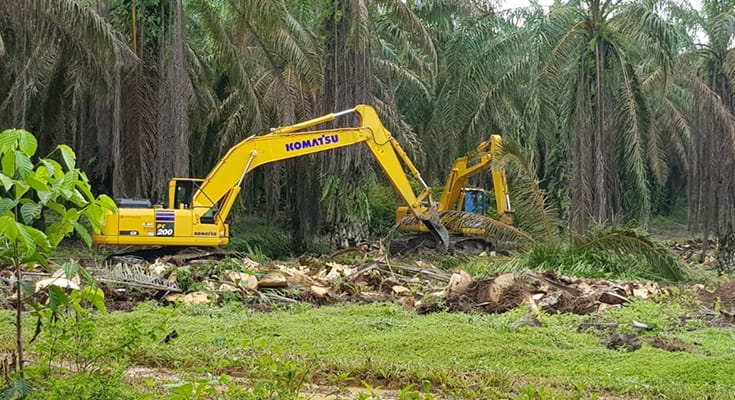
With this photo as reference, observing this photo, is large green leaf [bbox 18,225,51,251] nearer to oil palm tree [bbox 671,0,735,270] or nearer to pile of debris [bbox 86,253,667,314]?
pile of debris [bbox 86,253,667,314]

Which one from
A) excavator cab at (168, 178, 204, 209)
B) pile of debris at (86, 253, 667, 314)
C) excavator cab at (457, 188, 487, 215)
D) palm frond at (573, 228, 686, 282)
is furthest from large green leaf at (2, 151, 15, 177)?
excavator cab at (457, 188, 487, 215)

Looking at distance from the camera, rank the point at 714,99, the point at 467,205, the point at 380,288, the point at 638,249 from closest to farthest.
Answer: the point at 380,288 → the point at 638,249 → the point at 467,205 → the point at 714,99

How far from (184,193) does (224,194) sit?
84cm

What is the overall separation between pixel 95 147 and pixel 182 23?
10848mm

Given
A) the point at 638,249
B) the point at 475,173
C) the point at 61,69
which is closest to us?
the point at 638,249

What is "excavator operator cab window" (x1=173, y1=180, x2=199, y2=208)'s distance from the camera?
1852 centimetres

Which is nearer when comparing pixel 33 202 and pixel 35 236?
pixel 35 236

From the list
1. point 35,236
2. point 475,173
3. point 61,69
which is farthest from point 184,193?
point 35,236

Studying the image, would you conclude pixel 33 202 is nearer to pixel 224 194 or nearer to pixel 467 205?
pixel 224 194

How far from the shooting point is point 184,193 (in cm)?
1858

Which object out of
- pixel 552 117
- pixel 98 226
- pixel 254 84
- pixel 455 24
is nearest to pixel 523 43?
pixel 552 117

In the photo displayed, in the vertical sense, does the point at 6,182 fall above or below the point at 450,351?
above

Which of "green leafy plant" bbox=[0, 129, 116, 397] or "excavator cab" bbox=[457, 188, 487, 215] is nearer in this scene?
"green leafy plant" bbox=[0, 129, 116, 397]

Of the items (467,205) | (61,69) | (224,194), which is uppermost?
(61,69)
